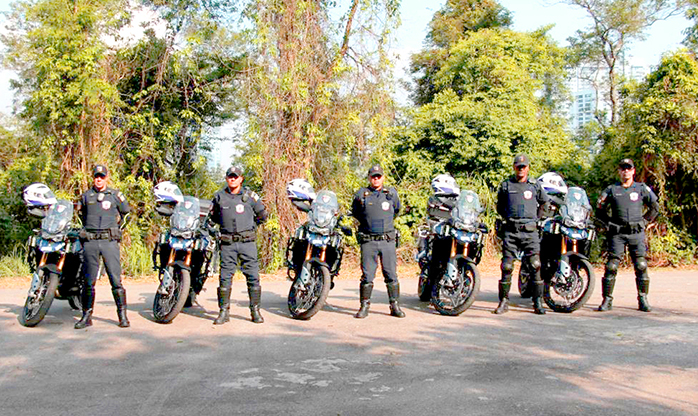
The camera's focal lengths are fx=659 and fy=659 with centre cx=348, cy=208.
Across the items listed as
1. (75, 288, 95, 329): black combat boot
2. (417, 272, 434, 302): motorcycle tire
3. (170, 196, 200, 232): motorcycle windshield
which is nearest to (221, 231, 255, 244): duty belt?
(170, 196, 200, 232): motorcycle windshield

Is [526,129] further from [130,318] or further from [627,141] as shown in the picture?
[130,318]

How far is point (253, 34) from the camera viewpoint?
50.2ft

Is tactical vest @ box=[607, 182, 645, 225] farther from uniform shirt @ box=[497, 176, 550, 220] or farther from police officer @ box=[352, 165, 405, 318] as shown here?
police officer @ box=[352, 165, 405, 318]

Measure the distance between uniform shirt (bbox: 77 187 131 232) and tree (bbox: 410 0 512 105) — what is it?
75.0 ft

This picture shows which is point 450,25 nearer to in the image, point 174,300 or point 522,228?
point 522,228

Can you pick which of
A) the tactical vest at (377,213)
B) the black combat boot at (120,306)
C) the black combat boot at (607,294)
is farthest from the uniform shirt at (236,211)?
the black combat boot at (607,294)

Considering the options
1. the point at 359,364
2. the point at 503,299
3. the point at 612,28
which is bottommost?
the point at 359,364

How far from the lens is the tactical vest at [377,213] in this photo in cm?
860

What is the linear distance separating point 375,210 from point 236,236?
1820 mm

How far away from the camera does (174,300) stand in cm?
819

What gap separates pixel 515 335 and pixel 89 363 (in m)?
4.47

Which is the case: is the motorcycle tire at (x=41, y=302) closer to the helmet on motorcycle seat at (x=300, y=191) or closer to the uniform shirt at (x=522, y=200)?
the helmet on motorcycle seat at (x=300, y=191)

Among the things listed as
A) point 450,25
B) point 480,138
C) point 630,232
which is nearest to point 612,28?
point 450,25

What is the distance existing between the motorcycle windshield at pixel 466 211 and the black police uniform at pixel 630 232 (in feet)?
6.35
